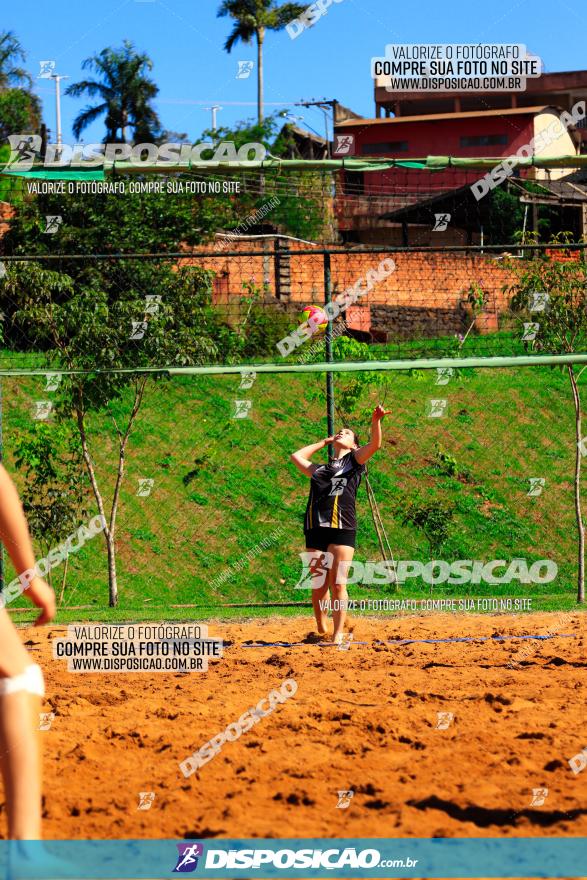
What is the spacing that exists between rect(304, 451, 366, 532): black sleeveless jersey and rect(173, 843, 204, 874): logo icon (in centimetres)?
524

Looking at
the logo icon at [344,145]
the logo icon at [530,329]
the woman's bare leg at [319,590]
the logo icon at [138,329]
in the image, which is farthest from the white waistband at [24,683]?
the logo icon at [344,145]

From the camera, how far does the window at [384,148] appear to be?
5272 centimetres

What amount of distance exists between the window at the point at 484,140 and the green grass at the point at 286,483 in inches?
1429

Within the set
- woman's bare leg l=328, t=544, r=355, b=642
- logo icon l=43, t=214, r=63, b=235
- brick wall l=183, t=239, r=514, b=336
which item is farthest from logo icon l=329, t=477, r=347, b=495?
logo icon l=43, t=214, r=63, b=235

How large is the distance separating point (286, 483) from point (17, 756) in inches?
489

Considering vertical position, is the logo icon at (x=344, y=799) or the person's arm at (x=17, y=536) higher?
the person's arm at (x=17, y=536)

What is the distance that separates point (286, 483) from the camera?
1540 cm

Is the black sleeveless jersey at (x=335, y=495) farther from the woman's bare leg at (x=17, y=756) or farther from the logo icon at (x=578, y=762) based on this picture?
the woman's bare leg at (x=17, y=756)

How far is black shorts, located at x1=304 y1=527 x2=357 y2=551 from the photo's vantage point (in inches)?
353

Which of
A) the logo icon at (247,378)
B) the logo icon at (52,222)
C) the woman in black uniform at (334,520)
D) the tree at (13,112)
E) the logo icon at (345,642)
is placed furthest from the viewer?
the tree at (13,112)

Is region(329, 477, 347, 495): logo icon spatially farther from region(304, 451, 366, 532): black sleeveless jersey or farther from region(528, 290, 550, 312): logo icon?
region(528, 290, 550, 312): logo icon

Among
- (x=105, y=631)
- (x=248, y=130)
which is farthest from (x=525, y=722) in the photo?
(x=248, y=130)

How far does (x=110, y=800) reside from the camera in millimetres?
4391

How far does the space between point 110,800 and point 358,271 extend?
19545 millimetres
